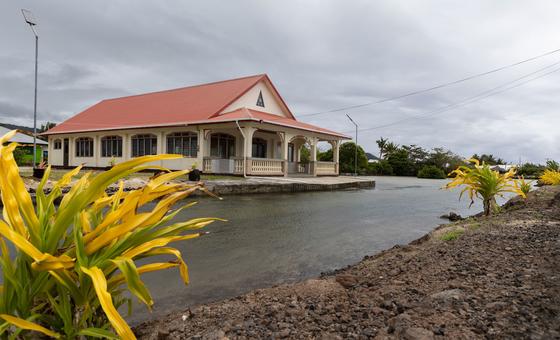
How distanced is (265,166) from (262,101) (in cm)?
500

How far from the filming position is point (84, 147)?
24.5 m

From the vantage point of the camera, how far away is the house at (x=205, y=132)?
1833 centimetres

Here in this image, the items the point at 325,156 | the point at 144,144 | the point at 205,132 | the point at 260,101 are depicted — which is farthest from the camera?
the point at 325,156

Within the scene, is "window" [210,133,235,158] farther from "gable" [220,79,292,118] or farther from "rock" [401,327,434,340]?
"rock" [401,327,434,340]

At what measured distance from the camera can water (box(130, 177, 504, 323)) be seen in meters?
3.34

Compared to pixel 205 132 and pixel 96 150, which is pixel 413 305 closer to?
pixel 205 132

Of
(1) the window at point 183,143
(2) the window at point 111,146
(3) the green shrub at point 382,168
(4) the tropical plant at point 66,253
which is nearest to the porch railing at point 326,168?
(1) the window at point 183,143

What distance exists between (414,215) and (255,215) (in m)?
3.91

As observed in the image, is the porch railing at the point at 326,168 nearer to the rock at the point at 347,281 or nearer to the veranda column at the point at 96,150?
the veranda column at the point at 96,150

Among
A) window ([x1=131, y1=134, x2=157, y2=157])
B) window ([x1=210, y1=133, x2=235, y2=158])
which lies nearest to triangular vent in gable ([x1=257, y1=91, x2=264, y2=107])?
window ([x1=210, y1=133, x2=235, y2=158])

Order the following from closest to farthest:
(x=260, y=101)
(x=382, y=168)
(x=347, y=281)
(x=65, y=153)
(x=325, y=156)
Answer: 1. (x=347, y=281)
2. (x=260, y=101)
3. (x=65, y=153)
4. (x=325, y=156)
5. (x=382, y=168)

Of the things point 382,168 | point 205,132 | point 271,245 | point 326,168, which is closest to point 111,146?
point 205,132

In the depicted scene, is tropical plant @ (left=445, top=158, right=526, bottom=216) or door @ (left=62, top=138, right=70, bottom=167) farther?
door @ (left=62, top=138, right=70, bottom=167)

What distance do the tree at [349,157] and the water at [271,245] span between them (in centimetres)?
2794
